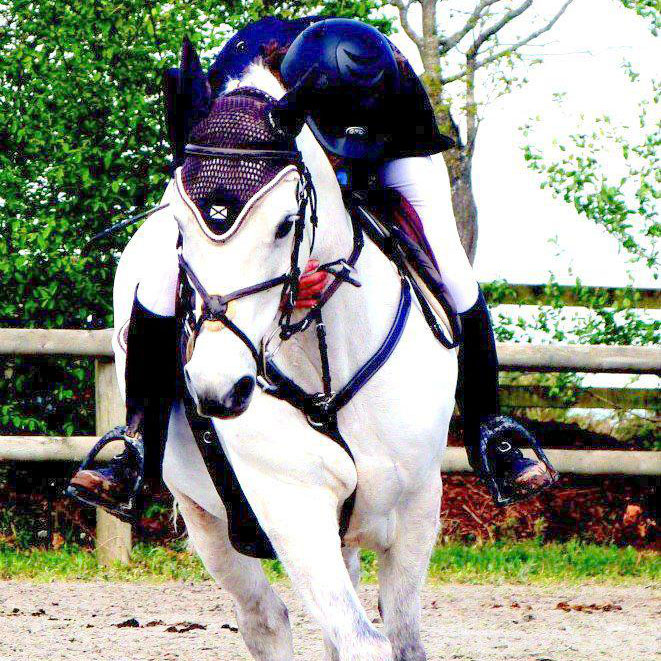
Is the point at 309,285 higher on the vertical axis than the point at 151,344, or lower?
higher

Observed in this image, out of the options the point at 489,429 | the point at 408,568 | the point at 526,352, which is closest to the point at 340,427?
the point at 408,568

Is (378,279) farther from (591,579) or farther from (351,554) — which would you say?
(591,579)

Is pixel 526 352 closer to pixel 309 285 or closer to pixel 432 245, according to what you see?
pixel 432 245

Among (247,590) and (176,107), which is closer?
(176,107)

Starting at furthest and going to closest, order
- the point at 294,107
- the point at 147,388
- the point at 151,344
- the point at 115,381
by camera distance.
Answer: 1. the point at 115,381
2. the point at 147,388
3. the point at 151,344
4. the point at 294,107

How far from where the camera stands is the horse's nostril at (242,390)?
2.66m

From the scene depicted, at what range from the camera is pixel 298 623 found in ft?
20.1

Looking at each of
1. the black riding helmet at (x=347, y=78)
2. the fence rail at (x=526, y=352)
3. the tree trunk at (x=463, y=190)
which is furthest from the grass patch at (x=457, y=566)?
the tree trunk at (x=463, y=190)

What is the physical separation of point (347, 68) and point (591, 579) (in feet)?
15.7

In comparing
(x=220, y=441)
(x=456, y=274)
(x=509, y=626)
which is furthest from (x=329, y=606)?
(x=509, y=626)

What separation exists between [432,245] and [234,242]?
1353 millimetres

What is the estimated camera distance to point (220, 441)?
3.66m

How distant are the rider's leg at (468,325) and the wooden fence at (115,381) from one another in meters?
3.19

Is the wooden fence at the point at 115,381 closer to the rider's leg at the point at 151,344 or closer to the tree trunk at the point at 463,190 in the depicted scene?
the rider's leg at the point at 151,344
